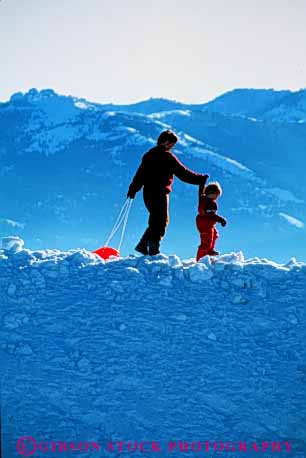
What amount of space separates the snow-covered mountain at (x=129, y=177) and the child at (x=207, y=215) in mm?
127171

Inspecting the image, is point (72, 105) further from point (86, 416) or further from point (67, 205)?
point (86, 416)

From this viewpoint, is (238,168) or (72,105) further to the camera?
(72,105)

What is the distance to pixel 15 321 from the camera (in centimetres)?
844

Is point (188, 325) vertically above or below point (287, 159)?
below

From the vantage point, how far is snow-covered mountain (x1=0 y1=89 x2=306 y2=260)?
147125 millimetres

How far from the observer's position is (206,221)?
32.4 ft

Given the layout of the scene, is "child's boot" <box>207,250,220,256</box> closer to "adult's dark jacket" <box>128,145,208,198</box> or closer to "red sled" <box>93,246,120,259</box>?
"adult's dark jacket" <box>128,145,208,198</box>

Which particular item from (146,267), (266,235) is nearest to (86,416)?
(146,267)

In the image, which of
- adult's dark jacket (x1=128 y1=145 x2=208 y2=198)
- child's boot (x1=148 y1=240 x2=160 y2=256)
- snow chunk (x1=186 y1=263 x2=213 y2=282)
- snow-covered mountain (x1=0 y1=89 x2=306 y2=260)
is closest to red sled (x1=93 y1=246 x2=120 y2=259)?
child's boot (x1=148 y1=240 x2=160 y2=256)

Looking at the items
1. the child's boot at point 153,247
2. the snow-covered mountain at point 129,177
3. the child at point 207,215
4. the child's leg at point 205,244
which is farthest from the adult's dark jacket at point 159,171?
the snow-covered mountain at point 129,177

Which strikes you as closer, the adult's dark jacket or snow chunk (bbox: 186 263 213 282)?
snow chunk (bbox: 186 263 213 282)

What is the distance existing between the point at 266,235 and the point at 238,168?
2033cm

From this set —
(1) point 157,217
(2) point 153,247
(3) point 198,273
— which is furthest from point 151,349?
(1) point 157,217

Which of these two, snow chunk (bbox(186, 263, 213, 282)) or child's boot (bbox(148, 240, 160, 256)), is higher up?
child's boot (bbox(148, 240, 160, 256))
